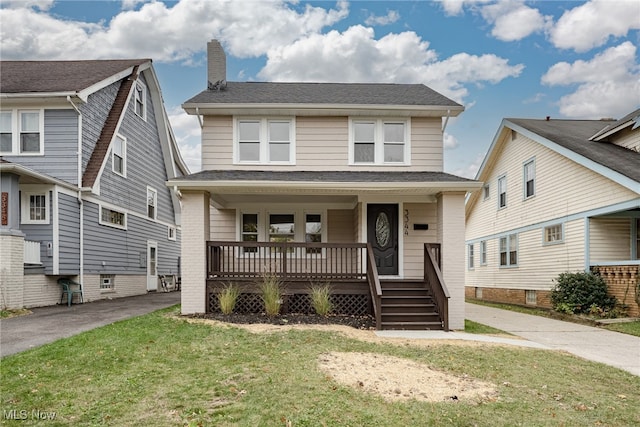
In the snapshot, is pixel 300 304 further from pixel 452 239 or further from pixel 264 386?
pixel 264 386

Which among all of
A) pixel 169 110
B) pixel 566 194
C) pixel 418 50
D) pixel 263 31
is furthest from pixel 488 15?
pixel 169 110

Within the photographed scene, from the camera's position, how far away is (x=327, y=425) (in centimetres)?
417

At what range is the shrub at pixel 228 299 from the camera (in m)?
10.5

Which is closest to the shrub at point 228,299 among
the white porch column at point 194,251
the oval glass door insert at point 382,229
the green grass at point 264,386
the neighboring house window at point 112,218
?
the white porch column at point 194,251

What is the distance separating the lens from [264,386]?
512 centimetres

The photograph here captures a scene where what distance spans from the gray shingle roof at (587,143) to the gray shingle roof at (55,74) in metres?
15.6

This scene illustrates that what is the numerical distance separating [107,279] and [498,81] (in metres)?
19.2

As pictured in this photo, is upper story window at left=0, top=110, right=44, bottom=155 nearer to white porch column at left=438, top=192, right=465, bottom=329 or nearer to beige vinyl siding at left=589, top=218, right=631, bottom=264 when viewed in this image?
white porch column at left=438, top=192, right=465, bottom=329

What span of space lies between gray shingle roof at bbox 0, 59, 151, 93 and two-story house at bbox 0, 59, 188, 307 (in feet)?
0.10

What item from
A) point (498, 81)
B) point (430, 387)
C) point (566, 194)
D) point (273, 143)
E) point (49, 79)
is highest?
point (498, 81)

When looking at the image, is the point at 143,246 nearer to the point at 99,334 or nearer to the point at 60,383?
the point at 99,334

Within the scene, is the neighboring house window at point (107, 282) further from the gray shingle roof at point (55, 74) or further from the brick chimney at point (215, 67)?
the brick chimney at point (215, 67)

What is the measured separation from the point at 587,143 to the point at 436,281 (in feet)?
29.3

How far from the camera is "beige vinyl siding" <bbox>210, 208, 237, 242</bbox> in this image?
1292cm
